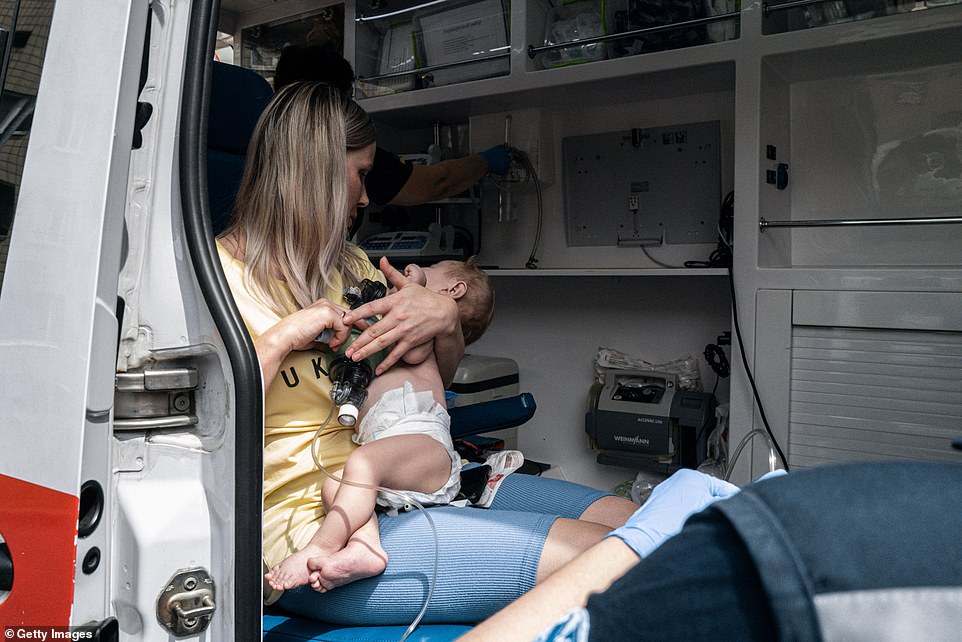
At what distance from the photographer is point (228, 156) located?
6.85 feet

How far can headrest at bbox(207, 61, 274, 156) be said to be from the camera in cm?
204

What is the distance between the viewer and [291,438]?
1531mm

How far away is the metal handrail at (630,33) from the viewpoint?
8.54 feet

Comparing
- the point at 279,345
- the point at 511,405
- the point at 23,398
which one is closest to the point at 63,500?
the point at 23,398

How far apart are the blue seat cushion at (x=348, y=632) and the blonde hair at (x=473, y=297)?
926mm

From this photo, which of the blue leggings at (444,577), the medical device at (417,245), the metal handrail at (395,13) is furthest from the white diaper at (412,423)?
the metal handrail at (395,13)

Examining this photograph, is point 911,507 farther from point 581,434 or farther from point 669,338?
point 581,434

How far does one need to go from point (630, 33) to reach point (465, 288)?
133 cm

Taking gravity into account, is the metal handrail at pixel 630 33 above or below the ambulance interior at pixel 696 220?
above

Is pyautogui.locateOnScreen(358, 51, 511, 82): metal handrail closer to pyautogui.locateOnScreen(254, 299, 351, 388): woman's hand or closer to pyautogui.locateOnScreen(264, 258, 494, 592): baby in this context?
pyautogui.locateOnScreen(264, 258, 494, 592): baby

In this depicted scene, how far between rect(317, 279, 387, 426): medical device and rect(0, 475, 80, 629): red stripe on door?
23.5 inches

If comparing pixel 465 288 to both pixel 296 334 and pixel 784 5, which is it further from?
pixel 784 5

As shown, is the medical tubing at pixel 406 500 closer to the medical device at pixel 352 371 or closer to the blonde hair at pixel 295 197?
the medical device at pixel 352 371

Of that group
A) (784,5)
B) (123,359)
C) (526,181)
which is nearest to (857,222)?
(784,5)
